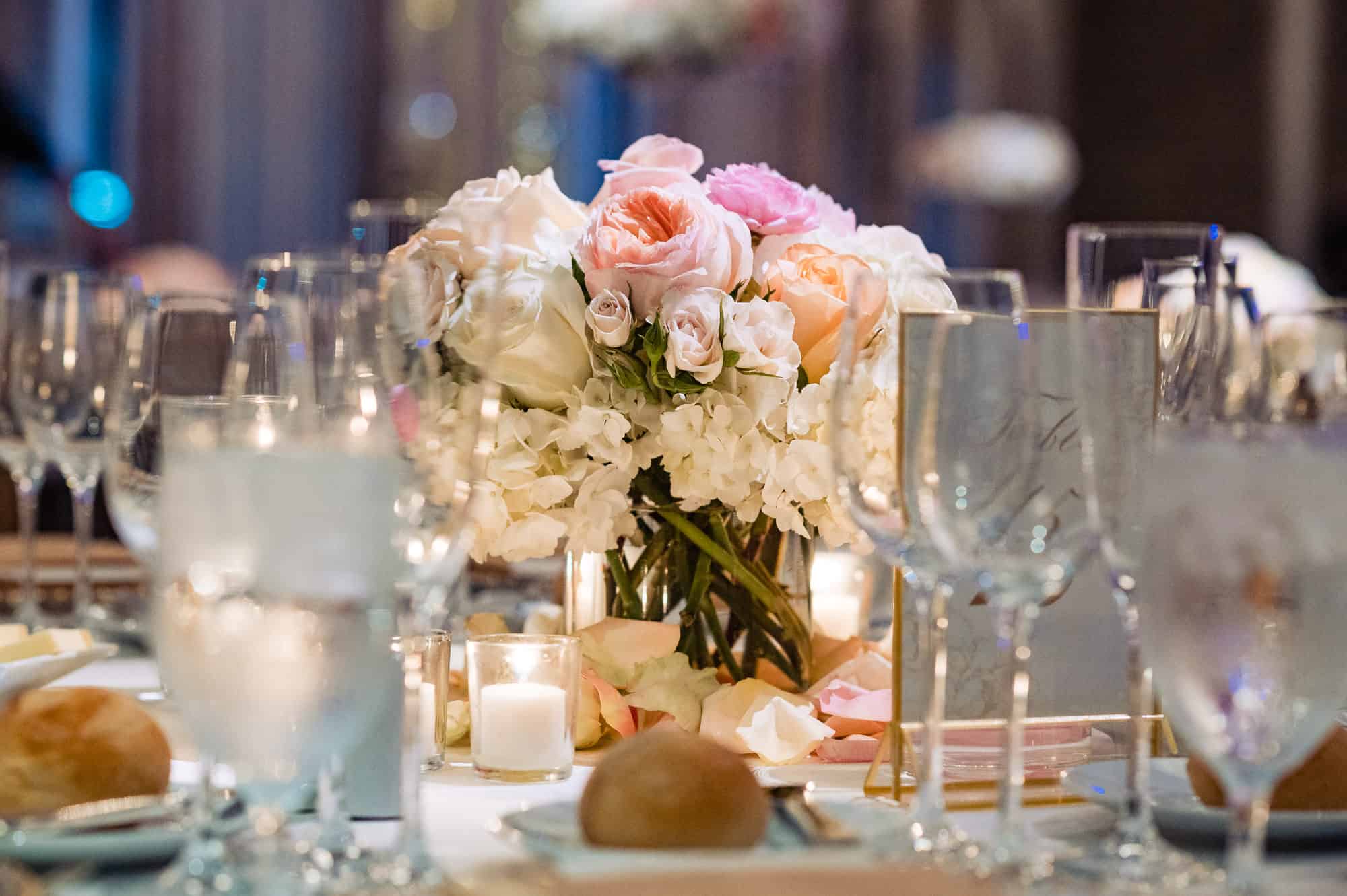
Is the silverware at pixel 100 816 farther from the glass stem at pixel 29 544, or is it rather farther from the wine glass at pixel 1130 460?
the glass stem at pixel 29 544

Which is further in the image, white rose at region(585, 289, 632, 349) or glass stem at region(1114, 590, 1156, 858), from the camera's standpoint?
white rose at region(585, 289, 632, 349)

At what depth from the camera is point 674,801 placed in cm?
72

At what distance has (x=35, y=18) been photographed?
521 centimetres

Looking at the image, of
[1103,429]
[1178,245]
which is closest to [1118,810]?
[1103,429]

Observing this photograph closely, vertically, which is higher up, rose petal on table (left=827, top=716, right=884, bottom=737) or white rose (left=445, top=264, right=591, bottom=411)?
white rose (left=445, top=264, right=591, bottom=411)

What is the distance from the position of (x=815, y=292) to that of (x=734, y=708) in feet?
0.89

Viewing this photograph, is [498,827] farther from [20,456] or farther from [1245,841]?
[20,456]

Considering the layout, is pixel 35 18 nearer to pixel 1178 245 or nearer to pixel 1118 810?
pixel 1178 245

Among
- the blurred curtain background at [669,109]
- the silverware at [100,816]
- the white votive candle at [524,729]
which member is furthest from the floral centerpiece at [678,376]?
the blurred curtain background at [669,109]

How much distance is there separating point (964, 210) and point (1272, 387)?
6868 mm

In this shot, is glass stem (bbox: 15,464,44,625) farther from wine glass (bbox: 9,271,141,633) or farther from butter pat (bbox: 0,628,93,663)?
butter pat (bbox: 0,628,93,663)

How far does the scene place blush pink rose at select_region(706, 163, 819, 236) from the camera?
1.07m

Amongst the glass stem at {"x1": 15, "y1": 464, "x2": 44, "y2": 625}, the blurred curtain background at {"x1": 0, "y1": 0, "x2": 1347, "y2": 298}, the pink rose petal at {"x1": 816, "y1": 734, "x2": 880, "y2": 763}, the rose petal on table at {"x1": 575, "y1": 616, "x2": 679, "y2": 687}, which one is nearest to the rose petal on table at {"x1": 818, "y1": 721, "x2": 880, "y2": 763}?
the pink rose petal at {"x1": 816, "y1": 734, "x2": 880, "y2": 763}

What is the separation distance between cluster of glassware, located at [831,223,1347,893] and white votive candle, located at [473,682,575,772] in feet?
0.73
